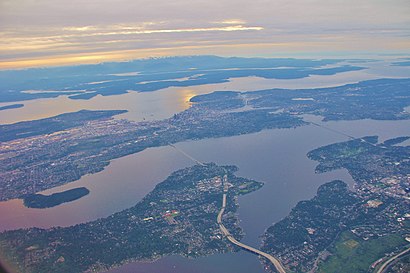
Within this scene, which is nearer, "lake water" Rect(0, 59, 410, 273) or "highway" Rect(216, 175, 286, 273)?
"highway" Rect(216, 175, 286, 273)

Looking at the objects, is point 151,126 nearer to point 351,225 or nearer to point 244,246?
point 244,246

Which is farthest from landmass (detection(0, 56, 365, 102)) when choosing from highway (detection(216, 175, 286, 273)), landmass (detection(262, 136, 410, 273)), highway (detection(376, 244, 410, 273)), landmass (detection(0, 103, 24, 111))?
highway (detection(376, 244, 410, 273))

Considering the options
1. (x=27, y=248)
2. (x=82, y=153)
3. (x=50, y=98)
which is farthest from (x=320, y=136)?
(x=50, y=98)

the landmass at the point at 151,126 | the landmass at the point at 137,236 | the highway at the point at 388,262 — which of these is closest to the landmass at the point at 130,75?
the landmass at the point at 151,126

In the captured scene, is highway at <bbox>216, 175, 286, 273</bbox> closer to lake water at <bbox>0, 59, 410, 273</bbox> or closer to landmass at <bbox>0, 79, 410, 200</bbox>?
lake water at <bbox>0, 59, 410, 273</bbox>

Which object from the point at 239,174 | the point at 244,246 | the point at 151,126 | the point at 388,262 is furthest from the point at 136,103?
the point at 388,262

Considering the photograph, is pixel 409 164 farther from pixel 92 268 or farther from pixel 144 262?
pixel 92 268
